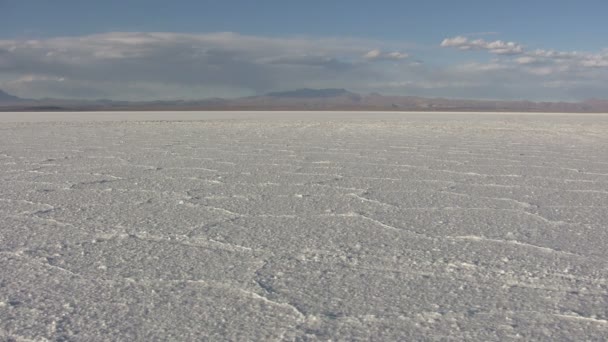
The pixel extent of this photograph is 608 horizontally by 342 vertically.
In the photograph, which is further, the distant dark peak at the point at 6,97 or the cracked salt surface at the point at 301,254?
the distant dark peak at the point at 6,97

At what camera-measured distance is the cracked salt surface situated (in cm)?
200

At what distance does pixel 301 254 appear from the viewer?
279cm

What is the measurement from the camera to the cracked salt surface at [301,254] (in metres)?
2.00

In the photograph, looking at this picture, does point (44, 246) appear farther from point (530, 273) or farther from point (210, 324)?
point (530, 273)

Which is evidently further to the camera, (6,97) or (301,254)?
(6,97)

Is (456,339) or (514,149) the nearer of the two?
(456,339)

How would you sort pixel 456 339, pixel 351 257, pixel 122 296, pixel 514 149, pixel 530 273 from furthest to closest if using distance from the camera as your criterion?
pixel 514 149, pixel 351 257, pixel 530 273, pixel 122 296, pixel 456 339

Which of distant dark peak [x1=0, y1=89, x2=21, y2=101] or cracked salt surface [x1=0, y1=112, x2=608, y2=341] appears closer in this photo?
cracked salt surface [x1=0, y1=112, x2=608, y2=341]

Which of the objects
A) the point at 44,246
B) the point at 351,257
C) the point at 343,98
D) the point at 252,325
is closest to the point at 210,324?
the point at 252,325

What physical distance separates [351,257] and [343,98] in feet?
437

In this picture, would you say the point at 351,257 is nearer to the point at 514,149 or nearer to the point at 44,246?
the point at 44,246

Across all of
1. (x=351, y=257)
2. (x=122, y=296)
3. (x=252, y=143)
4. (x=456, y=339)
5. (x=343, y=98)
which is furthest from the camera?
(x=343, y=98)

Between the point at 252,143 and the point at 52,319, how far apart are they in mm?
6958

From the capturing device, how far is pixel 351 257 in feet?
8.98
